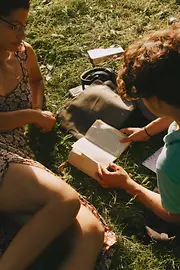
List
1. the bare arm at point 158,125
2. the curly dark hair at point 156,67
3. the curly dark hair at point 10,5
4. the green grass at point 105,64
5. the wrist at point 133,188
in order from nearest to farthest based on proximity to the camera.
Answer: the curly dark hair at point 156,67
the curly dark hair at point 10,5
the green grass at point 105,64
the wrist at point 133,188
the bare arm at point 158,125

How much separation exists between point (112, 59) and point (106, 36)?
1.36ft

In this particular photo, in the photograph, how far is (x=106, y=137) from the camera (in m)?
3.77

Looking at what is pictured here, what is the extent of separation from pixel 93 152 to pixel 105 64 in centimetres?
106

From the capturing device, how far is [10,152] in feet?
9.89

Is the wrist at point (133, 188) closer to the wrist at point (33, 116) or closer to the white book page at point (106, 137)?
the white book page at point (106, 137)

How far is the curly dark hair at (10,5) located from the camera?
111 inches

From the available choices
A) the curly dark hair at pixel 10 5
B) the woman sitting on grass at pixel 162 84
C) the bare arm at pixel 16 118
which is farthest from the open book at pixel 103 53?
the woman sitting on grass at pixel 162 84

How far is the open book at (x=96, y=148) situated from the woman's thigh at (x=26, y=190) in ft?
2.38

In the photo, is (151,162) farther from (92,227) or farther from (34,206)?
(34,206)

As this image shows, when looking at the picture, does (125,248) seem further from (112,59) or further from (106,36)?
(106,36)

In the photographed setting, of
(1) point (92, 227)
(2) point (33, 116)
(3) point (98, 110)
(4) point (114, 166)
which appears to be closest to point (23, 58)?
(2) point (33, 116)

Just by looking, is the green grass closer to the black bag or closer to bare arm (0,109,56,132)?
the black bag

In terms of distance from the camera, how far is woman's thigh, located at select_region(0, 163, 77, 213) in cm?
281

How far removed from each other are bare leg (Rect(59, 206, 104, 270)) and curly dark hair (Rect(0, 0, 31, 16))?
1.22 m
